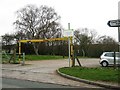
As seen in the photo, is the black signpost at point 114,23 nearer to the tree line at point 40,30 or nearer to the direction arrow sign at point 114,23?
the direction arrow sign at point 114,23

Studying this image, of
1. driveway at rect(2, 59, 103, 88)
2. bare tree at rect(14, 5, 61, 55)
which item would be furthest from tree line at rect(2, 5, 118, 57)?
driveway at rect(2, 59, 103, 88)

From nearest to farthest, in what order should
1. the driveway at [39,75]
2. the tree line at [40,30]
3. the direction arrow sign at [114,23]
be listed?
the direction arrow sign at [114,23], the driveway at [39,75], the tree line at [40,30]

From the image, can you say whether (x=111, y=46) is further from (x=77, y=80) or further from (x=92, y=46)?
(x=77, y=80)

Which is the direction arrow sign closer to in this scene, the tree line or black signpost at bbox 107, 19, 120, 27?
black signpost at bbox 107, 19, 120, 27

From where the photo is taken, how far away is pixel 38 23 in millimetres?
62312

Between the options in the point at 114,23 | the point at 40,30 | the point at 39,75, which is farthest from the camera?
the point at 40,30

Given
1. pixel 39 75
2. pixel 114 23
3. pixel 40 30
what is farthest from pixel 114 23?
pixel 40 30

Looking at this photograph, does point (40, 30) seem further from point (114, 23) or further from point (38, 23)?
point (114, 23)

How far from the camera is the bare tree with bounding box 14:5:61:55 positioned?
2405 inches

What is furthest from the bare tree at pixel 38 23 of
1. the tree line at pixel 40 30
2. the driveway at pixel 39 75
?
the driveway at pixel 39 75

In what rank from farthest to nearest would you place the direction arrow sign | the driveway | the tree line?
the tree line, the driveway, the direction arrow sign

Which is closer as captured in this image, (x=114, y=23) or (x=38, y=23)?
(x=114, y=23)

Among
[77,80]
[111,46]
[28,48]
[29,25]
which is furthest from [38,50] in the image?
[77,80]

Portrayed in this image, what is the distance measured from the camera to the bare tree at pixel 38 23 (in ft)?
200
